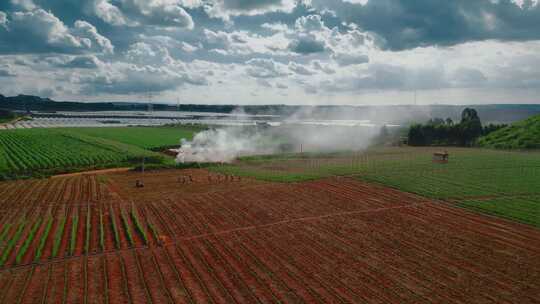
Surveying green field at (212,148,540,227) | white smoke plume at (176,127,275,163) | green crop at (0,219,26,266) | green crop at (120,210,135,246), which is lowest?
green crop at (0,219,26,266)

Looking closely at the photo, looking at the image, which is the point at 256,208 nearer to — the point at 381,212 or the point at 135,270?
the point at 381,212

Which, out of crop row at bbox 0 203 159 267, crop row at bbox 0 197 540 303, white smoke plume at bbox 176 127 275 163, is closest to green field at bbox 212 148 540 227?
white smoke plume at bbox 176 127 275 163

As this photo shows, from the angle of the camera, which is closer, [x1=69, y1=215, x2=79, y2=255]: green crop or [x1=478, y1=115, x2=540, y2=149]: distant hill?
[x1=69, y1=215, x2=79, y2=255]: green crop

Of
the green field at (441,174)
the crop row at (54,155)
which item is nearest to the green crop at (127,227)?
the green field at (441,174)

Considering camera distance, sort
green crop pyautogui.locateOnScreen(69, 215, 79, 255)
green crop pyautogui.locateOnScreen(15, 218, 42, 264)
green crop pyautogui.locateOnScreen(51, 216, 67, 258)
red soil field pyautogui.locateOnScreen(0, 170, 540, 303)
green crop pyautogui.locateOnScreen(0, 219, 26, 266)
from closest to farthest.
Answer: red soil field pyautogui.locateOnScreen(0, 170, 540, 303), green crop pyautogui.locateOnScreen(0, 219, 26, 266), green crop pyautogui.locateOnScreen(15, 218, 42, 264), green crop pyautogui.locateOnScreen(51, 216, 67, 258), green crop pyautogui.locateOnScreen(69, 215, 79, 255)

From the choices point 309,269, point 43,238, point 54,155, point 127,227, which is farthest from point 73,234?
point 54,155

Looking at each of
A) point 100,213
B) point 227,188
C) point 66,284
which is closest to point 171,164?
point 227,188

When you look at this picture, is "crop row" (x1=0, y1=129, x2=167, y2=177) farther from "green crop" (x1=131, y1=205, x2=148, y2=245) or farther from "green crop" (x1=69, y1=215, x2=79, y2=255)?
"green crop" (x1=131, y1=205, x2=148, y2=245)
